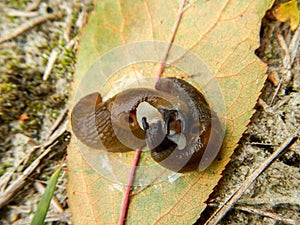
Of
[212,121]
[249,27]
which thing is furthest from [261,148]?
[249,27]

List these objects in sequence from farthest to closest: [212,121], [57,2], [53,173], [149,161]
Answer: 1. [57,2]
2. [53,173]
3. [149,161]
4. [212,121]

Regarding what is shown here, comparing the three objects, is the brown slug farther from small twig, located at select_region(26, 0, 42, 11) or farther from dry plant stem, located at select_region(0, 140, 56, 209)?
small twig, located at select_region(26, 0, 42, 11)

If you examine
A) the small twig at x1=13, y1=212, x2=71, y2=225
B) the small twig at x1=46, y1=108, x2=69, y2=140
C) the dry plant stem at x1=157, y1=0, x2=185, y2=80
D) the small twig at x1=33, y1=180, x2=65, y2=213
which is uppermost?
the dry plant stem at x1=157, y1=0, x2=185, y2=80

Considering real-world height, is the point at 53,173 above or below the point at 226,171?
below

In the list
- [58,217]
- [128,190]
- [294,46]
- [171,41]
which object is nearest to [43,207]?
[58,217]

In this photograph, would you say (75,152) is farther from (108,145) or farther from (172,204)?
(172,204)

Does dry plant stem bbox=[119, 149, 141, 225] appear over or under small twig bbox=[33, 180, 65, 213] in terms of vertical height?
over

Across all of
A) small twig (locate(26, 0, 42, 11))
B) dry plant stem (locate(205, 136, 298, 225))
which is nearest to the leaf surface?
dry plant stem (locate(205, 136, 298, 225))
